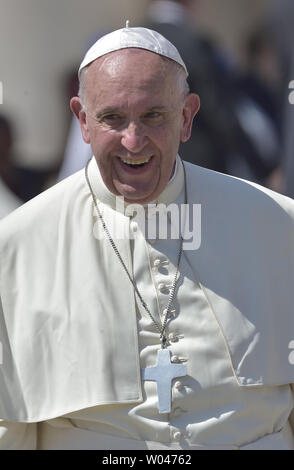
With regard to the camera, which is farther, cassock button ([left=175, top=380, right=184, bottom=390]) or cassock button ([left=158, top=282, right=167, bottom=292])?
cassock button ([left=158, top=282, right=167, bottom=292])

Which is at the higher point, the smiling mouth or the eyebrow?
the eyebrow

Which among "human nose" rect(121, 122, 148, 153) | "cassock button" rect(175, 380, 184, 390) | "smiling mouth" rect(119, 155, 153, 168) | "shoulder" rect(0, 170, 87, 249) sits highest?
"human nose" rect(121, 122, 148, 153)

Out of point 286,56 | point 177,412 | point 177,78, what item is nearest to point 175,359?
point 177,412

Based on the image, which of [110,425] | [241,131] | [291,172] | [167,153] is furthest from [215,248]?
[241,131]

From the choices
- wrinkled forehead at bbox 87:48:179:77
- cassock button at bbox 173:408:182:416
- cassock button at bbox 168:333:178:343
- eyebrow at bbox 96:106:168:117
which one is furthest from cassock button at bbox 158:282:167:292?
wrinkled forehead at bbox 87:48:179:77

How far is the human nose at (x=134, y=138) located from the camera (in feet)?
14.3

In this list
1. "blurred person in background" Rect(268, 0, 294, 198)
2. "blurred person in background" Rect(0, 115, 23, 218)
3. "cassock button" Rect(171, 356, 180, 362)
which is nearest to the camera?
"cassock button" Rect(171, 356, 180, 362)

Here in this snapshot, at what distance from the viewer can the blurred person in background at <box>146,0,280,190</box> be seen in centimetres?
835

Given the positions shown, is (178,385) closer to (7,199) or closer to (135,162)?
(135,162)

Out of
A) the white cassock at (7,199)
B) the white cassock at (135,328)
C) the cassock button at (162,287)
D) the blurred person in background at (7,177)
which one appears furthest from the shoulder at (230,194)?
the white cassock at (7,199)

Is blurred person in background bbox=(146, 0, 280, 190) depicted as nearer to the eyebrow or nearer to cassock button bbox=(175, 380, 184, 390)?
the eyebrow

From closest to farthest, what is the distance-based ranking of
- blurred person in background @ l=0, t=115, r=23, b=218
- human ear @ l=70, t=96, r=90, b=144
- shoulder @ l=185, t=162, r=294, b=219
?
human ear @ l=70, t=96, r=90, b=144 → shoulder @ l=185, t=162, r=294, b=219 → blurred person in background @ l=0, t=115, r=23, b=218

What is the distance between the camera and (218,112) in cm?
882
